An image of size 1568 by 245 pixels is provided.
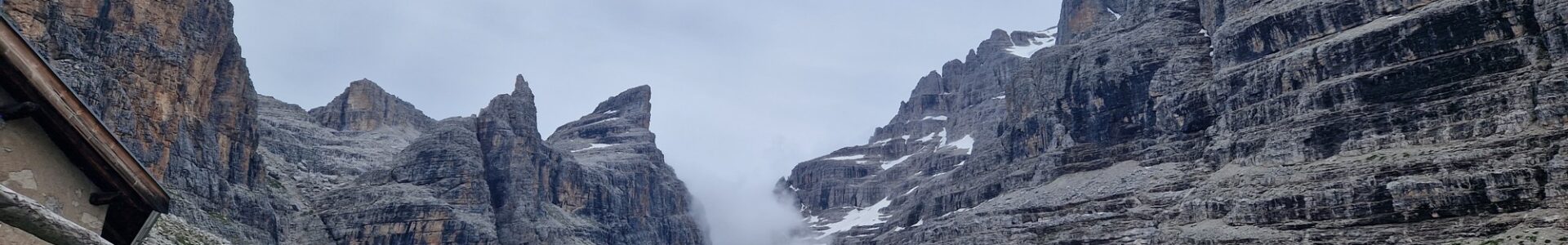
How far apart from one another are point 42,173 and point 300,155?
145 meters

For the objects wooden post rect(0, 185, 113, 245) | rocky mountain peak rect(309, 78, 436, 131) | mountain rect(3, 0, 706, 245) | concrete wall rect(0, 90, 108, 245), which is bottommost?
wooden post rect(0, 185, 113, 245)

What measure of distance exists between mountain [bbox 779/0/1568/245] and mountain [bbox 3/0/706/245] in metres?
54.1

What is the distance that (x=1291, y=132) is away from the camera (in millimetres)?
110062

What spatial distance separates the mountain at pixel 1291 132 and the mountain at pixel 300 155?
54092 millimetres

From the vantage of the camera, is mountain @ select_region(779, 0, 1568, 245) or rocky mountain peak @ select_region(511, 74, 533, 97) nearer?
mountain @ select_region(779, 0, 1568, 245)

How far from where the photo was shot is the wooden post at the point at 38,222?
6.88 meters

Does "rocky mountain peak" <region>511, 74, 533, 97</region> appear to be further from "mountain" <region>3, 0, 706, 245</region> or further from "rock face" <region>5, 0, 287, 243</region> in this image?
"rock face" <region>5, 0, 287, 243</region>

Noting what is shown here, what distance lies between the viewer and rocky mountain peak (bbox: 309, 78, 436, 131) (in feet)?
579

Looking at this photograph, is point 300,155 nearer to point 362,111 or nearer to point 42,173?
point 362,111

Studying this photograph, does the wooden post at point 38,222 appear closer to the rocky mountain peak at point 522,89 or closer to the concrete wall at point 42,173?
the concrete wall at point 42,173

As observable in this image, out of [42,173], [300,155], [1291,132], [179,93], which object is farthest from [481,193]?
[42,173]

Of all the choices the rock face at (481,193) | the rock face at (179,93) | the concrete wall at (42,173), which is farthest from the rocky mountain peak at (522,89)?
the concrete wall at (42,173)

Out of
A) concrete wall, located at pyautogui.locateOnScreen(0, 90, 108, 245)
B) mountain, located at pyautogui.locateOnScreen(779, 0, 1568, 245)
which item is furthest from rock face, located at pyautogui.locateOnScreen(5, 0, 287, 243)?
mountain, located at pyautogui.locateOnScreen(779, 0, 1568, 245)

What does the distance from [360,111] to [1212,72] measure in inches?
5004
